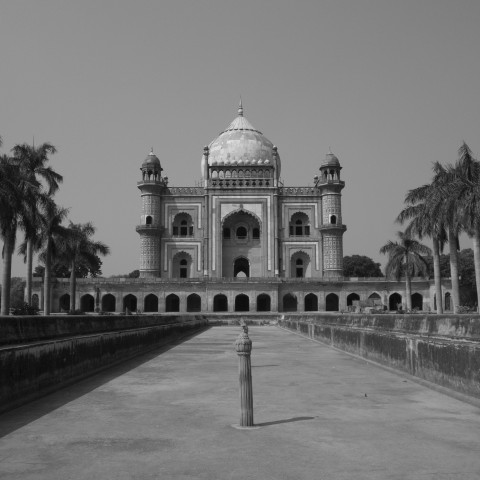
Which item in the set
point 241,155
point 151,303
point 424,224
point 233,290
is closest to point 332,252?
point 233,290

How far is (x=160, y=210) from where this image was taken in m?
60.9

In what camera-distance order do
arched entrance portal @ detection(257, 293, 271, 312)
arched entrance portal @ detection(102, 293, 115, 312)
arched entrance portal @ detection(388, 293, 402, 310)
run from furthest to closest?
1. arched entrance portal @ detection(257, 293, 271, 312)
2. arched entrance portal @ detection(102, 293, 115, 312)
3. arched entrance portal @ detection(388, 293, 402, 310)

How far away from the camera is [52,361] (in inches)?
315

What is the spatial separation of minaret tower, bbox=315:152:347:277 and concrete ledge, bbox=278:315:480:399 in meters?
38.9

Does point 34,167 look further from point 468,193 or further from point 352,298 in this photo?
point 352,298

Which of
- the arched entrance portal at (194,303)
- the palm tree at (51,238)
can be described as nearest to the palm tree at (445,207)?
the palm tree at (51,238)

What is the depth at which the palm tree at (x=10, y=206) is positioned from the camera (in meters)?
25.2

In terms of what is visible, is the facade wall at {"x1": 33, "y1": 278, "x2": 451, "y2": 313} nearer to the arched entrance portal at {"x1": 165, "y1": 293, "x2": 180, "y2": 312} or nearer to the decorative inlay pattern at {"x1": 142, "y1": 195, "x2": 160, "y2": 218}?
the arched entrance portal at {"x1": 165, "y1": 293, "x2": 180, "y2": 312}

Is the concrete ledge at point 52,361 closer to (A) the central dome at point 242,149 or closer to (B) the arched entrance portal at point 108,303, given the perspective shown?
(B) the arched entrance portal at point 108,303

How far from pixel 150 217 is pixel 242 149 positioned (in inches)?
532

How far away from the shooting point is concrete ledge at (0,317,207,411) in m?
6.59

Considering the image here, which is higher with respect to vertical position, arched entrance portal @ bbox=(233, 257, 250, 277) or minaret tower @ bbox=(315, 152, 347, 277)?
minaret tower @ bbox=(315, 152, 347, 277)

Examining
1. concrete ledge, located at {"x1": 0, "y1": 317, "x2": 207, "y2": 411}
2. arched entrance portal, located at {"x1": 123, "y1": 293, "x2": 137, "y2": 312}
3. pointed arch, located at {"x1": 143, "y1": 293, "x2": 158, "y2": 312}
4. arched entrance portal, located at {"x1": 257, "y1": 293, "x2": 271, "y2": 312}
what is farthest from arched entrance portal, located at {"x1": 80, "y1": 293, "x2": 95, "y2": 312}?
concrete ledge, located at {"x1": 0, "y1": 317, "x2": 207, "y2": 411}

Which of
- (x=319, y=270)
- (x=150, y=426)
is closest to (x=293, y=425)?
(x=150, y=426)
